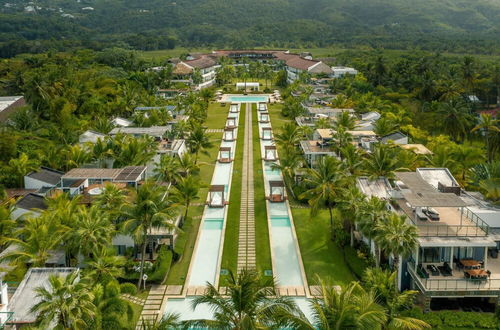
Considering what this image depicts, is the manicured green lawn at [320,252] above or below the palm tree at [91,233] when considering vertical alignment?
below

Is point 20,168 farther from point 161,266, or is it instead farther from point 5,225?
point 161,266

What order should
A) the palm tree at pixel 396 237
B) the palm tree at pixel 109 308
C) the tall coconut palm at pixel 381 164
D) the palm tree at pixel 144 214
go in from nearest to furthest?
the palm tree at pixel 109 308 < the palm tree at pixel 396 237 < the palm tree at pixel 144 214 < the tall coconut palm at pixel 381 164

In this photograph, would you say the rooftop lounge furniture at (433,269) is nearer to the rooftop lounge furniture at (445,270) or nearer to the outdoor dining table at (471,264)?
the rooftop lounge furniture at (445,270)

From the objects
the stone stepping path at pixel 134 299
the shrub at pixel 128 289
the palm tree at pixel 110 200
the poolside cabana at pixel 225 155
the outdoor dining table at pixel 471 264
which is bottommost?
the stone stepping path at pixel 134 299

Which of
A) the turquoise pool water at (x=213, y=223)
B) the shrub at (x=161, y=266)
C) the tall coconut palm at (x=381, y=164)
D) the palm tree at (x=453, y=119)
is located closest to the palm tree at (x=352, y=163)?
the tall coconut palm at (x=381, y=164)

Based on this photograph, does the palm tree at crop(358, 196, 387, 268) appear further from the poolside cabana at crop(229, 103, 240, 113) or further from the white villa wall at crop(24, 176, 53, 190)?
the poolside cabana at crop(229, 103, 240, 113)

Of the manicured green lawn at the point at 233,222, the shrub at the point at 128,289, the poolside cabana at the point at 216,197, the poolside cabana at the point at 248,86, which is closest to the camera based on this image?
the shrub at the point at 128,289

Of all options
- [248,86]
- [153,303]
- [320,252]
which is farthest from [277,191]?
[248,86]
